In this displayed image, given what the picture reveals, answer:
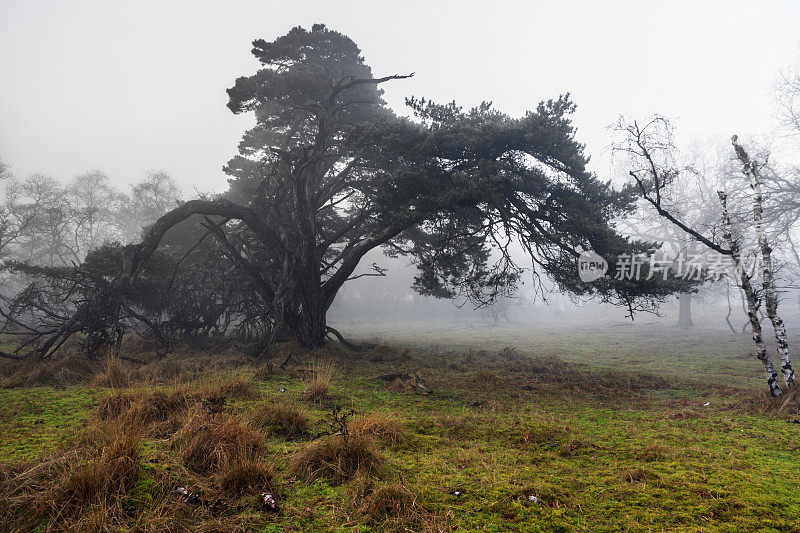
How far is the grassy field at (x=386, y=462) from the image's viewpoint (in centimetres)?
259

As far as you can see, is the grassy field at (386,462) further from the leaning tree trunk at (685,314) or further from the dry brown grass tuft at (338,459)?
the leaning tree trunk at (685,314)

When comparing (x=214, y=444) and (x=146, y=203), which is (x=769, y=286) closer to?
(x=214, y=444)

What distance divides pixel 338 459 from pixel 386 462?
0.50m

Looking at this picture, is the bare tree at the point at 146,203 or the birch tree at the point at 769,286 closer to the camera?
the birch tree at the point at 769,286

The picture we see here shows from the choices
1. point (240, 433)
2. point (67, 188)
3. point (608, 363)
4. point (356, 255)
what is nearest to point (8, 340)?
point (356, 255)

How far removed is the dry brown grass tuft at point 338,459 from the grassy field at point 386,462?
13mm

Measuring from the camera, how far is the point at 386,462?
12.0 feet

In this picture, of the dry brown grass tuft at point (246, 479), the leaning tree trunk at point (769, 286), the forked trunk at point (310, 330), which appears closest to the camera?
the dry brown grass tuft at point (246, 479)

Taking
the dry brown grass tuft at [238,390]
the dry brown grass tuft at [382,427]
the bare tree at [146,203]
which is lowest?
the dry brown grass tuft at [238,390]

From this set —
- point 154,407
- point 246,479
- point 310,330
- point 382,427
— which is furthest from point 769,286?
point 310,330

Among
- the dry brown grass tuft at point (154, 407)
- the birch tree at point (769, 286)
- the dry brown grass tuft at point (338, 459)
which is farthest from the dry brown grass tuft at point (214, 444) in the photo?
the birch tree at point (769, 286)

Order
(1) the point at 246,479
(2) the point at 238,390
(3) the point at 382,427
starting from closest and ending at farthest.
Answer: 1. (1) the point at 246,479
2. (3) the point at 382,427
3. (2) the point at 238,390

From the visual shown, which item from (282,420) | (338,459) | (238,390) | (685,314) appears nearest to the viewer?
(338,459)

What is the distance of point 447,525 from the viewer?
8.51 feet
